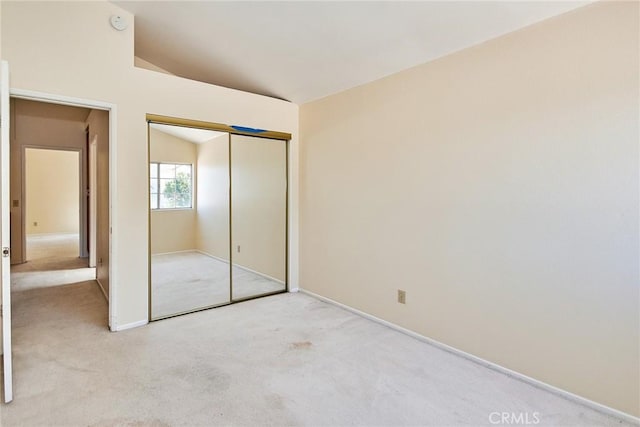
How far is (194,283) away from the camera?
3.77m

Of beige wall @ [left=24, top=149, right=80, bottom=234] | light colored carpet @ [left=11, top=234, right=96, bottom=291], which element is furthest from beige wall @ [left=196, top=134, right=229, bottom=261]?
beige wall @ [left=24, top=149, right=80, bottom=234]

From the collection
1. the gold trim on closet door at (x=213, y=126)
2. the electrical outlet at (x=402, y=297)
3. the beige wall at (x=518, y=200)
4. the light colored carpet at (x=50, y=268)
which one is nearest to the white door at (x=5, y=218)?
the gold trim on closet door at (x=213, y=126)

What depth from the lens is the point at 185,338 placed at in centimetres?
286

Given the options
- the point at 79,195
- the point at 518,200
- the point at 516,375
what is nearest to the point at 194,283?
the point at 516,375

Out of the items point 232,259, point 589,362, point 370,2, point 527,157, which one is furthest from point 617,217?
point 232,259

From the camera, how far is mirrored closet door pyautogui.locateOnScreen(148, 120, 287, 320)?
3.36 m

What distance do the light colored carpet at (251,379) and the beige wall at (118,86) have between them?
57cm

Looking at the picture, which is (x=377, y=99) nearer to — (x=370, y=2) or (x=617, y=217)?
(x=370, y=2)

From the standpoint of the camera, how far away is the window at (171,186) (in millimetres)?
3283

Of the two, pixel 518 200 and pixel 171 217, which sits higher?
pixel 518 200

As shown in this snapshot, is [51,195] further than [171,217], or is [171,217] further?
[51,195]
